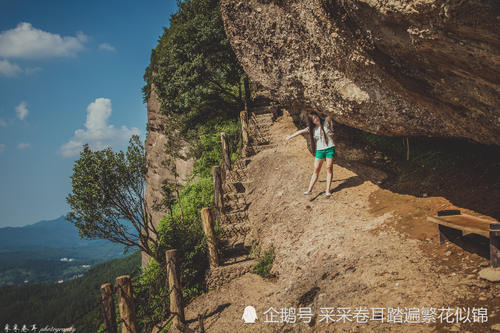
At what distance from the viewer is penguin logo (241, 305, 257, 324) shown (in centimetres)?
509

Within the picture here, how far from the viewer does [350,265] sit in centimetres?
472

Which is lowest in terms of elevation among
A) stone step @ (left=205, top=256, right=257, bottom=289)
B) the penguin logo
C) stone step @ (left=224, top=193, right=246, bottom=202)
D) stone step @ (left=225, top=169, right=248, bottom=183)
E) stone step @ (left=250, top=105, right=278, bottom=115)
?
the penguin logo

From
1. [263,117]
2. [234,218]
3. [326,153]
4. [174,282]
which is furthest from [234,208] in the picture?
[263,117]

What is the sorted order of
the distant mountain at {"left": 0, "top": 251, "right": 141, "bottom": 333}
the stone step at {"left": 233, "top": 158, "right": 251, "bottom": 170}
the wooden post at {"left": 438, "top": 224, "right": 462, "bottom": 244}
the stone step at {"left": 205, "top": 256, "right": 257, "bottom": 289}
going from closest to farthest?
the wooden post at {"left": 438, "top": 224, "right": 462, "bottom": 244} → the stone step at {"left": 205, "top": 256, "right": 257, "bottom": 289} → the stone step at {"left": 233, "top": 158, "right": 251, "bottom": 170} → the distant mountain at {"left": 0, "top": 251, "right": 141, "bottom": 333}

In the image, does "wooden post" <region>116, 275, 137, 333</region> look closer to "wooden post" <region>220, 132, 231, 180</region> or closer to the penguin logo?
the penguin logo

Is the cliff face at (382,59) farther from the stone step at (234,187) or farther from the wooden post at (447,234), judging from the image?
the stone step at (234,187)

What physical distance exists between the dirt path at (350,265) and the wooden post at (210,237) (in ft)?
2.30

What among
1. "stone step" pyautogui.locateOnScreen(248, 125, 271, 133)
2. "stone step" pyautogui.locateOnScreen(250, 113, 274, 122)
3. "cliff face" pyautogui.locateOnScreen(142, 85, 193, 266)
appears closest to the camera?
"stone step" pyautogui.locateOnScreen(248, 125, 271, 133)

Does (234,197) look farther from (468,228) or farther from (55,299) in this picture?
(55,299)

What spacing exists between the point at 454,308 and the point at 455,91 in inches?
122

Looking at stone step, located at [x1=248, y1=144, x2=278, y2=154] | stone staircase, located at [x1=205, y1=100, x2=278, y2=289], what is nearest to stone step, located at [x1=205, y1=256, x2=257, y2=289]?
stone staircase, located at [x1=205, y1=100, x2=278, y2=289]

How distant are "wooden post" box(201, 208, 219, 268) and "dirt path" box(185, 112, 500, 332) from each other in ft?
2.30

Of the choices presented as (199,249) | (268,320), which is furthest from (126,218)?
(268,320)

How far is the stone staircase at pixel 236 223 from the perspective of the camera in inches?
261
